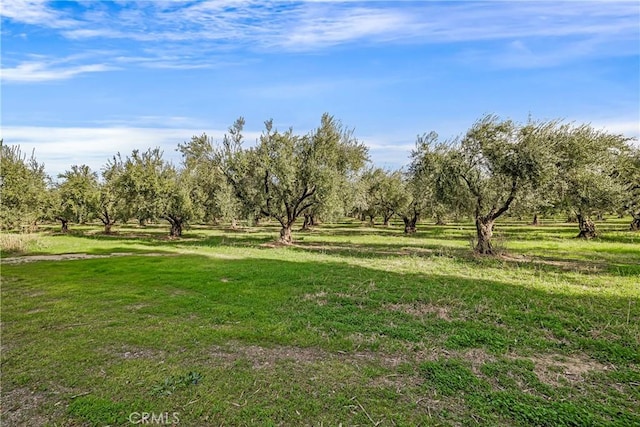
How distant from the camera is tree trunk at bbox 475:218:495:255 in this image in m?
20.3

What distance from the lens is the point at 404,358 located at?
6.23 metres

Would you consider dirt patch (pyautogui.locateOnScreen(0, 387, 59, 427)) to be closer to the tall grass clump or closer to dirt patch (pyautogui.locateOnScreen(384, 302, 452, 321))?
dirt patch (pyautogui.locateOnScreen(384, 302, 452, 321))

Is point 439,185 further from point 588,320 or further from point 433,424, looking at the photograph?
point 433,424

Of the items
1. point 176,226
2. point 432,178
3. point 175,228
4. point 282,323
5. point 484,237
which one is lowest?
point 282,323

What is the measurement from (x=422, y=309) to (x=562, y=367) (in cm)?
367

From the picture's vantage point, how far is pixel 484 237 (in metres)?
20.5

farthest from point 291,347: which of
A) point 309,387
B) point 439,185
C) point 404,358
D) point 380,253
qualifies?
point 439,185

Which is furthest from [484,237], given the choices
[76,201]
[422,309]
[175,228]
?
[76,201]

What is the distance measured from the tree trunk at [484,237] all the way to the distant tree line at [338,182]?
6 centimetres

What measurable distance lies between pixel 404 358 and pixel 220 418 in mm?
3488

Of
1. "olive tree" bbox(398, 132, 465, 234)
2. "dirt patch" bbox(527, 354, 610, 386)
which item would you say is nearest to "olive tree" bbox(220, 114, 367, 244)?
"olive tree" bbox(398, 132, 465, 234)

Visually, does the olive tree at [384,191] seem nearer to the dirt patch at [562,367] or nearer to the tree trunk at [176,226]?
the tree trunk at [176,226]

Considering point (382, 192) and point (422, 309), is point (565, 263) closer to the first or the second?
point (422, 309)

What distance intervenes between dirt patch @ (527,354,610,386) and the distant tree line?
14.5 meters
